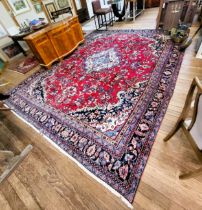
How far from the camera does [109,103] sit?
6.33ft

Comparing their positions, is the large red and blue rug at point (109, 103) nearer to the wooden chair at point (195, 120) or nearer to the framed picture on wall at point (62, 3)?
the wooden chair at point (195, 120)

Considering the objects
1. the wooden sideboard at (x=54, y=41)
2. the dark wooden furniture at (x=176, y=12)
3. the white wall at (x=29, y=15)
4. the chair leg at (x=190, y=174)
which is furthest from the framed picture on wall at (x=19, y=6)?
the chair leg at (x=190, y=174)

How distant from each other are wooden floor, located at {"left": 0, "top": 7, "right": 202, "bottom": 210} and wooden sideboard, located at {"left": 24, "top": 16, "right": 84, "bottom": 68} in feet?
6.81

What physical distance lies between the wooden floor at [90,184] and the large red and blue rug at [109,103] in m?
0.09

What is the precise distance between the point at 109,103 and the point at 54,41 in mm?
2182

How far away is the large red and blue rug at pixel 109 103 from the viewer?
1.35 meters

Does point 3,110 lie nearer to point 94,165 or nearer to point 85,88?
point 85,88

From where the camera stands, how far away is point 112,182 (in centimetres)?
119

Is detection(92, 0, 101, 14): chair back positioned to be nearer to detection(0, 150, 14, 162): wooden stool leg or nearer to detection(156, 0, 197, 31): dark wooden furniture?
detection(156, 0, 197, 31): dark wooden furniture

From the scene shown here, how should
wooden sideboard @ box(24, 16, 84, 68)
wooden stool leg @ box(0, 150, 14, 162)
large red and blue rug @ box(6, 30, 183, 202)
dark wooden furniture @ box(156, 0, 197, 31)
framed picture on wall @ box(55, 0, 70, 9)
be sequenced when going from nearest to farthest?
Result: 1. large red and blue rug @ box(6, 30, 183, 202)
2. wooden stool leg @ box(0, 150, 14, 162)
3. wooden sideboard @ box(24, 16, 84, 68)
4. dark wooden furniture @ box(156, 0, 197, 31)
5. framed picture on wall @ box(55, 0, 70, 9)

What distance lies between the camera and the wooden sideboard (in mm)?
2672

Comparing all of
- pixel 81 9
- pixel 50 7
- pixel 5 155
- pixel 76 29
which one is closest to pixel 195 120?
pixel 5 155

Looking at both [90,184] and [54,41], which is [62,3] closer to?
[54,41]

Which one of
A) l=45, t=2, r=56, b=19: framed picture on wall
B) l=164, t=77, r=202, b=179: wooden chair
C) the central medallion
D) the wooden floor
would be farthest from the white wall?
l=164, t=77, r=202, b=179: wooden chair
